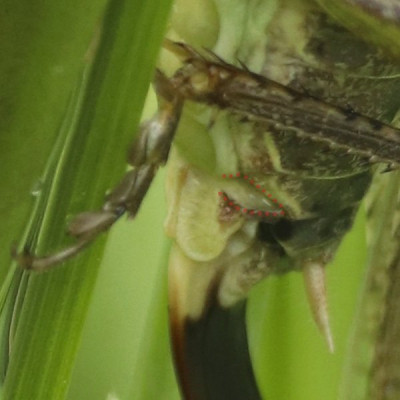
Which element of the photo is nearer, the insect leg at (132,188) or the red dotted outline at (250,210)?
the insect leg at (132,188)

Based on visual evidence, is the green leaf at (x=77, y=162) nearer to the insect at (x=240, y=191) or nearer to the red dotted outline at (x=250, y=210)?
the insect at (x=240, y=191)

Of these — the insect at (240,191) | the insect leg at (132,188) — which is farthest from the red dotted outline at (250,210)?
the insect leg at (132,188)

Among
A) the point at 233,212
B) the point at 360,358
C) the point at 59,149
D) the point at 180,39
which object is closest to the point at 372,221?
the point at 360,358

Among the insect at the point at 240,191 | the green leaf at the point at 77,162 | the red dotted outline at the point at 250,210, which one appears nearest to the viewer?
the green leaf at the point at 77,162

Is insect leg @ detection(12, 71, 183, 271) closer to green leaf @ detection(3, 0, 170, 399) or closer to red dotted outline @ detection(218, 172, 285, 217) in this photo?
green leaf @ detection(3, 0, 170, 399)

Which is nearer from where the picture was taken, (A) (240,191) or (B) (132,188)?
(B) (132,188)

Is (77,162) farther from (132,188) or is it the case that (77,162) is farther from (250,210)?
(250,210)

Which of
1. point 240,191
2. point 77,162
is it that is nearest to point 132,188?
point 77,162

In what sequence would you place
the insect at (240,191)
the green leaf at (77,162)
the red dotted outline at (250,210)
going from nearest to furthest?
the green leaf at (77,162)
the insect at (240,191)
the red dotted outline at (250,210)
